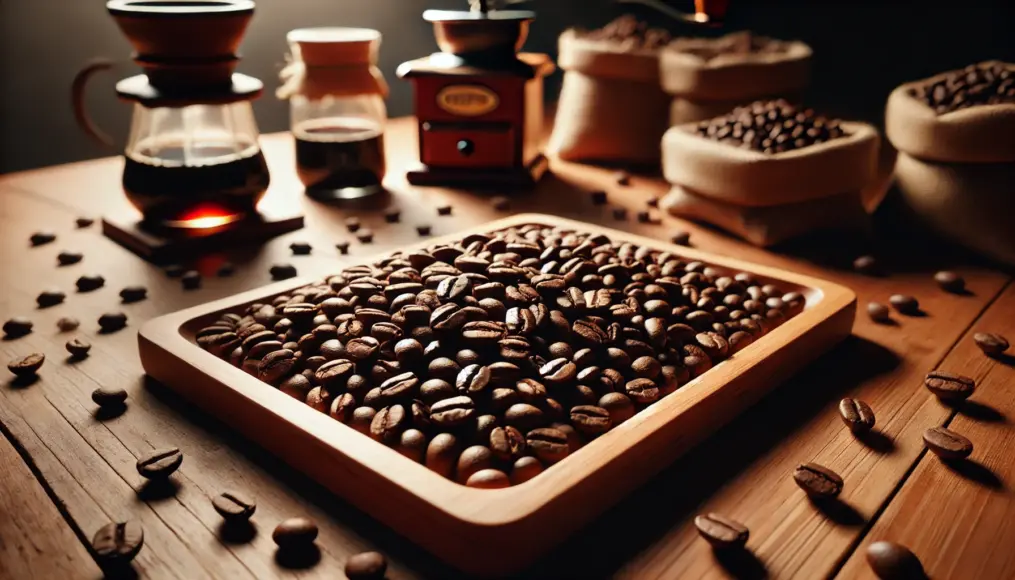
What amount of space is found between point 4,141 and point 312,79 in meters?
1.01

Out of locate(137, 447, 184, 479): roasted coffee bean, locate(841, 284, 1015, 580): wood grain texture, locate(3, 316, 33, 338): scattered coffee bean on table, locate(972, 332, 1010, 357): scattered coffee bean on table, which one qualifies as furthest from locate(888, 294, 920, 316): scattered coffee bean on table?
locate(3, 316, 33, 338): scattered coffee bean on table

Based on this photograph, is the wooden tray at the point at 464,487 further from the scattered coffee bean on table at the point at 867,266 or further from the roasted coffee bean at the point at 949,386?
the scattered coffee bean on table at the point at 867,266

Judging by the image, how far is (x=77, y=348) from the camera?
3.33 feet

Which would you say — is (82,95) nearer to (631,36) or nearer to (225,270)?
(225,270)

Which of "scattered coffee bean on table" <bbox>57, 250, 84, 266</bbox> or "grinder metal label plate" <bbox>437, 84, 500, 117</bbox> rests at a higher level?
"grinder metal label plate" <bbox>437, 84, 500, 117</bbox>

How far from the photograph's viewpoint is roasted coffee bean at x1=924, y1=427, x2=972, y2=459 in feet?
2.61

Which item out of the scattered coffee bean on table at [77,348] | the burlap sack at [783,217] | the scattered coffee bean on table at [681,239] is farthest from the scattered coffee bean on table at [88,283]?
the burlap sack at [783,217]

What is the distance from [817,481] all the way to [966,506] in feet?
0.42

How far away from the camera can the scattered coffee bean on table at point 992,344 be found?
1.03m

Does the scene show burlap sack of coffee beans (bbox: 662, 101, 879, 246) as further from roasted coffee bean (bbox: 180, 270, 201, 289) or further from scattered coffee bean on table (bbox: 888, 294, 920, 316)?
roasted coffee bean (bbox: 180, 270, 201, 289)

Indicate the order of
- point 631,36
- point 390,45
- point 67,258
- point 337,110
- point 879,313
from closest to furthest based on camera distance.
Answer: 1. point 879,313
2. point 67,258
3. point 337,110
4. point 631,36
5. point 390,45

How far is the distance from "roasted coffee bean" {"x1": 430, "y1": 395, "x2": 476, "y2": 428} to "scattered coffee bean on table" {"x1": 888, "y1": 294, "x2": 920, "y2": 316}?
71 cm

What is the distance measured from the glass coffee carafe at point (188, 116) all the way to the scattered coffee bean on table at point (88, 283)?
20 centimetres

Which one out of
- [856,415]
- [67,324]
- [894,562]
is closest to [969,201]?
[856,415]
